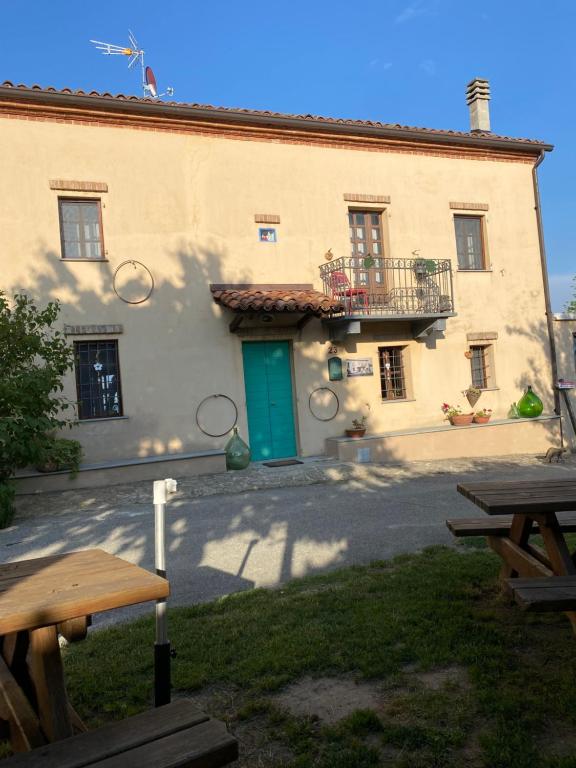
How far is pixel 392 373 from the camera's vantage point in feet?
43.5

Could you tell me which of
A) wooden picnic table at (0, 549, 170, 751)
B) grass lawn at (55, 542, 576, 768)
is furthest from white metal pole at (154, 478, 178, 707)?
grass lawn at (55, 542, 576, 768)

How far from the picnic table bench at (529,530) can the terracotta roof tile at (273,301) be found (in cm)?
693

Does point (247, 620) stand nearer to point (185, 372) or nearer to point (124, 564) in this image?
point (124, 564)

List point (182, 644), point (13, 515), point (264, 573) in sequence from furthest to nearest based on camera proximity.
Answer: point (13, 515) < point (264, 573) < point (182, 644)

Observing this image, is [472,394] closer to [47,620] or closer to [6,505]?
[6,505]

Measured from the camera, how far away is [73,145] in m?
10.7

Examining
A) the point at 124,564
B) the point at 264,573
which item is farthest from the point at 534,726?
Result: the point at 264,573

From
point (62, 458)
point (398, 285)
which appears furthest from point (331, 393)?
point (62, 458)

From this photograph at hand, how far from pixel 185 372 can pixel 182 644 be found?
8009 millimetres

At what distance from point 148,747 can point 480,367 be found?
1337 centimetres

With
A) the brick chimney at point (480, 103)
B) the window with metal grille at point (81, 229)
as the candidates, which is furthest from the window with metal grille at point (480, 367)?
the window with metal grille at point (81, 229)

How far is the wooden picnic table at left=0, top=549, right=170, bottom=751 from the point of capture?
2061 millimetres

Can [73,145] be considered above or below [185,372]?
above

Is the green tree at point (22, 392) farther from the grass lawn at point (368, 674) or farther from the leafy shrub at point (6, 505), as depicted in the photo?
the grass lawn at point (368, 674)
